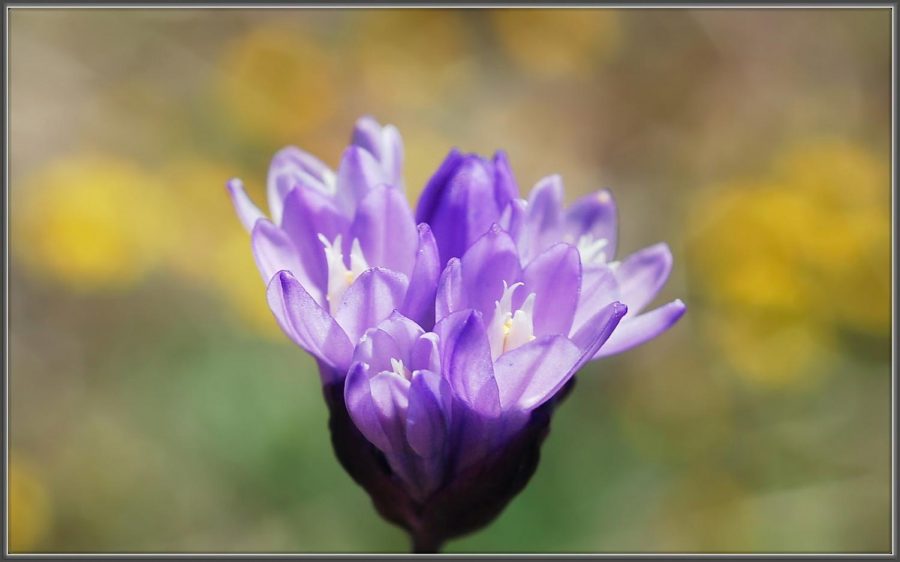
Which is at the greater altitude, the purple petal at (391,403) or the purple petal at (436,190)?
the purple petal at (436,190)

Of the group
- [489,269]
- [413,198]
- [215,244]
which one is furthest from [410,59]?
[489,269]

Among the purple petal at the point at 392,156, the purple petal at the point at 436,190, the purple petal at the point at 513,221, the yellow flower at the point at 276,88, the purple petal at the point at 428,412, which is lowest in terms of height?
the purple petal at the point at 428,412

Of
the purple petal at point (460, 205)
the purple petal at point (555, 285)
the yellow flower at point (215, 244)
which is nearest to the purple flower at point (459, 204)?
the purple petal at point (460, 205)

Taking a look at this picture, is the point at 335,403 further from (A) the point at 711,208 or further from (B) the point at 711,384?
(A) the point at 711,208

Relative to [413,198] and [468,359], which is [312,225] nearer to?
[468,359]

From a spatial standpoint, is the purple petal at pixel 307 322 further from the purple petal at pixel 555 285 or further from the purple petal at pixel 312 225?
→ the purple petal at pixel 555 285

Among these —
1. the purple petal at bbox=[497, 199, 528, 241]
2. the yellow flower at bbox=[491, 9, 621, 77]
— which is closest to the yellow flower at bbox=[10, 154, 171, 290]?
the yellow flower at bbox=[491, 9, 621, 77]

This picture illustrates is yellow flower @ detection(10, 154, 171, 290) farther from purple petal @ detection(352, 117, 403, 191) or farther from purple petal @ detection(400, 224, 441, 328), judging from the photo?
purple petal @ detection(400, 224, 441, 328)
